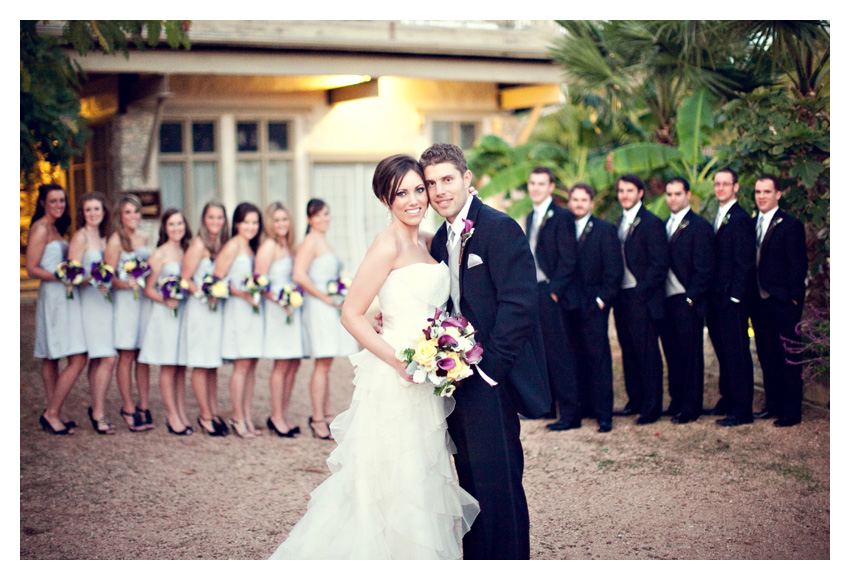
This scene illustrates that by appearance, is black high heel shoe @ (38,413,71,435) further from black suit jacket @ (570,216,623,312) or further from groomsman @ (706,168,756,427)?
groomsman @ (706,168,756,427)

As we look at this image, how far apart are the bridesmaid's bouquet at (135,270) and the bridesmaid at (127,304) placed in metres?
0.04

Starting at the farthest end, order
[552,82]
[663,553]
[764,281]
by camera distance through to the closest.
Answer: [552,82], [764,281], [663,553]

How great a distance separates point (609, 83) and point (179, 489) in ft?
23.8

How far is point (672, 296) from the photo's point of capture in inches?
299

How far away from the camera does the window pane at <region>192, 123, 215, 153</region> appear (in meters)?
13.1

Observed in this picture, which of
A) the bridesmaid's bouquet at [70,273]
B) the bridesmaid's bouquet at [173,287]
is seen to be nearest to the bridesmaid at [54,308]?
the bridesmaid's bouquet at [70,273]

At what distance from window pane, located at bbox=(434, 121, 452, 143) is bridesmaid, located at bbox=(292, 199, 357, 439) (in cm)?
766

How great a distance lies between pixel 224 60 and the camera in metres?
11.4

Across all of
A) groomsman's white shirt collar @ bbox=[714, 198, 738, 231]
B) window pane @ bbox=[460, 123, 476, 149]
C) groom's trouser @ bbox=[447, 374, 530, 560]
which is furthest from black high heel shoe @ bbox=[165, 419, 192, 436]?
window pane @ bbox=[460, 123, 476, 149]

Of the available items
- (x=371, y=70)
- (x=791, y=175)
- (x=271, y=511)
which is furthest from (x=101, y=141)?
(x=791, y=175)

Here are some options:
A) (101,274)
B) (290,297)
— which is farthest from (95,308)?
(290,297)

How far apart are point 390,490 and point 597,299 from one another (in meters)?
4.05

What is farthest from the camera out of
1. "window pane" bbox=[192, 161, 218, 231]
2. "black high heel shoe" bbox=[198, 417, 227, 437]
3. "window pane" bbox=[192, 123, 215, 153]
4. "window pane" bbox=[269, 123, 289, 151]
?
"window pane" bbox=[269, 123, 289, 151]

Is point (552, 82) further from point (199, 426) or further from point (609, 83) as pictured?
point (199, 426)
